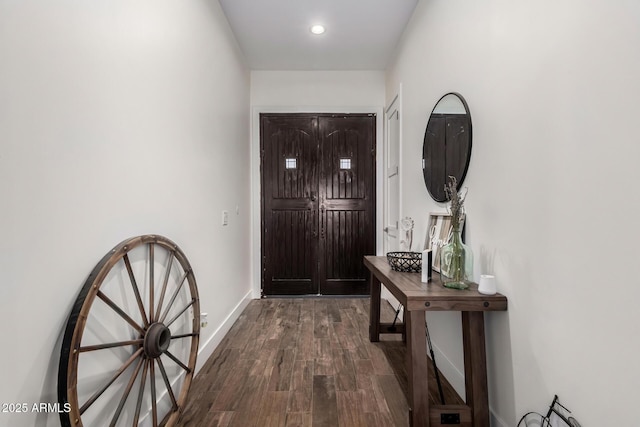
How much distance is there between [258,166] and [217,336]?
6.62ft

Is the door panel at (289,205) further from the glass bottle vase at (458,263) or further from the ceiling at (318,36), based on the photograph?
the glass bottle vase at (458,263)

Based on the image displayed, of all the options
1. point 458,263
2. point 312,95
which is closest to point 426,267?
point 458,263

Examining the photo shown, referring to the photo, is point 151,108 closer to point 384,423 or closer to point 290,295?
point 384,423

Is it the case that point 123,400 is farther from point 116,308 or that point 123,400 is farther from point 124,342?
point 116,308

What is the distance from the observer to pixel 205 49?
2.17 metres

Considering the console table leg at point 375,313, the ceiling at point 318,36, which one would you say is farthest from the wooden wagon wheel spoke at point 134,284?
the ceiling at point 318,36

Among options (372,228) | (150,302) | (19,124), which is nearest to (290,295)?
(372,228)

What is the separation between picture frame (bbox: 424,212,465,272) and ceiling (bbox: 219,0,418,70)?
1803mm

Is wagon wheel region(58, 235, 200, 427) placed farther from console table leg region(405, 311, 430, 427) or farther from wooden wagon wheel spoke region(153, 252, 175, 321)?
console table leg region(405, 311, 430, 427)

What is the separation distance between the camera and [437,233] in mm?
1974

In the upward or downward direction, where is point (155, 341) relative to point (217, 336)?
upward

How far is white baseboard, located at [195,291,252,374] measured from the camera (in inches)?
80.8

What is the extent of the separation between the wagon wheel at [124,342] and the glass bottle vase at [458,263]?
4.37ft

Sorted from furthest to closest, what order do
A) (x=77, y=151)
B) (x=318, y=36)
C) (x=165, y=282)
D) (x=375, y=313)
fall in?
1. (x=318, y=36)
2. (x=375, y=313)
3. (x=165, y=282)
4. (x=77, y=151)
